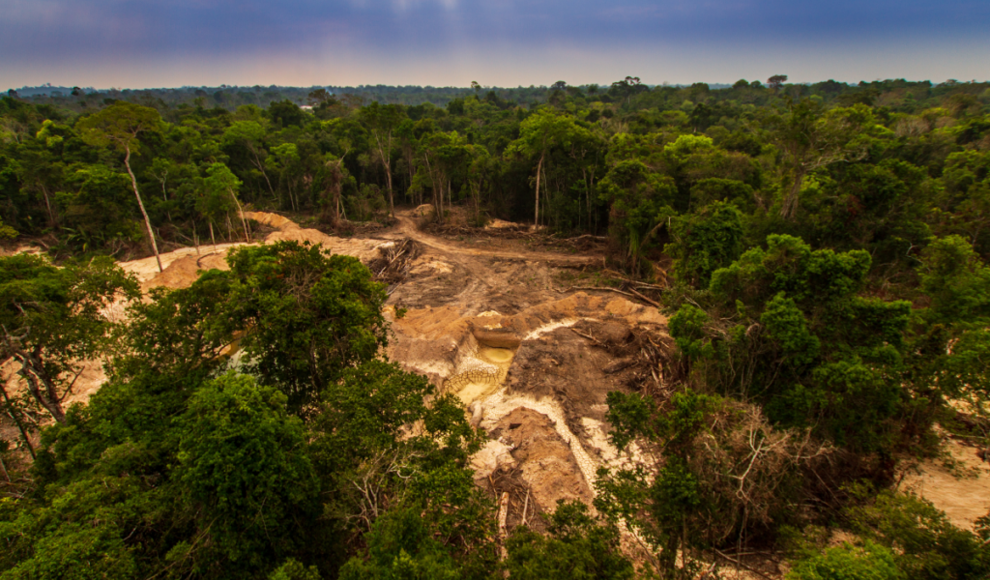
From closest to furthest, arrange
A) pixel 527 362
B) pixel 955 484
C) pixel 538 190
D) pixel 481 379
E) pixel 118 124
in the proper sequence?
pixel 955 484, pixel 527 362, pixel 481 379, pixel 118 124, pixel 538 190

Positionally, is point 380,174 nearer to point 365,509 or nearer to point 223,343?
point 223,343

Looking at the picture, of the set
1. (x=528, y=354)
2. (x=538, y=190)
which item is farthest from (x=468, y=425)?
(x=538, y=190)

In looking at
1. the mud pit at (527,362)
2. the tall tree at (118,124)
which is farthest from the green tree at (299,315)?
the tall tree at (118,124)

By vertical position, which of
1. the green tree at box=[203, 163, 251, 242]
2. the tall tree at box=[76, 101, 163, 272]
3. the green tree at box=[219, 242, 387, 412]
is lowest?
the green tree at box=[219, 242, 387, 412]

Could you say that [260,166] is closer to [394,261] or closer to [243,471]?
[394,261]

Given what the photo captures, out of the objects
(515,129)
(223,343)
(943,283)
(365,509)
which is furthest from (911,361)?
(515,129)

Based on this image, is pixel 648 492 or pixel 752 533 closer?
pixel 648 492

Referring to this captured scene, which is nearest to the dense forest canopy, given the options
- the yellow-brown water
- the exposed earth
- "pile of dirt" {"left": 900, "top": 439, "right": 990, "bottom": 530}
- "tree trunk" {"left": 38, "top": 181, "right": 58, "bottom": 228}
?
"pile of dirt" {"left": 900, "top": 439, "right": 990, "bottom": 530}

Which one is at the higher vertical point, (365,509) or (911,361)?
(911,361)

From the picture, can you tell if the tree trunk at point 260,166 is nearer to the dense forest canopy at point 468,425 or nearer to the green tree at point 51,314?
the dense forest canopy at point 468,425

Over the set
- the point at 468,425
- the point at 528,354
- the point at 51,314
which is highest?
the point at 51,314

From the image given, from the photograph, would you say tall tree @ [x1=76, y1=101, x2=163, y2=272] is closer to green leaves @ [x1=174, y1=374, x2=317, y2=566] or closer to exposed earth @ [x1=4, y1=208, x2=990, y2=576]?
exposed earth @ [x1=4, y1=208, x2=990, y2=576]
